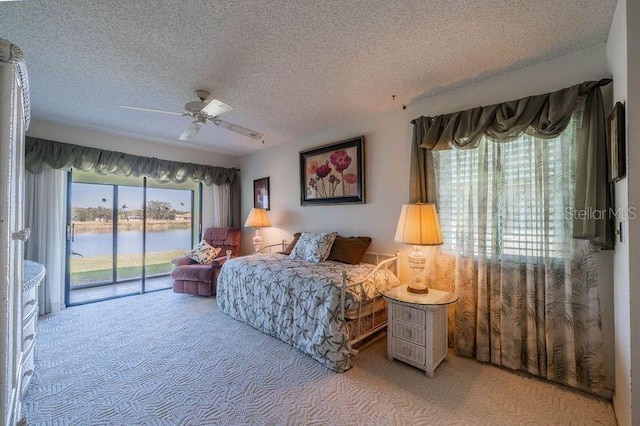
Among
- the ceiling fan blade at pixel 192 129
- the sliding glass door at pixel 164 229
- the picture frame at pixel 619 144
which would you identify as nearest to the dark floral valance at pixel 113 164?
the sliding glass door at pixel 164 229

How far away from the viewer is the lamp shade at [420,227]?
2.23 meters

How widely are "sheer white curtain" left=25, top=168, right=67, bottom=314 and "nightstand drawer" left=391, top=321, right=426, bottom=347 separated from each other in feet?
14.2

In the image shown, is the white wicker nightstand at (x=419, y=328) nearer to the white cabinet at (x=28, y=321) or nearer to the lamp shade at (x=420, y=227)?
the lamp shade at (x=420, y=227)

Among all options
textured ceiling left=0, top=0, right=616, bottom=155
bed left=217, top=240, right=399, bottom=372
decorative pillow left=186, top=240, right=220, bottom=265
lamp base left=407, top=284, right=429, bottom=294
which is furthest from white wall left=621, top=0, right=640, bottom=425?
decorative pillow left=186, top=240, right=220, bottom=265

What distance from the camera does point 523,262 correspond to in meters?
2.11

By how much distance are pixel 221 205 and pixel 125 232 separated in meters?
1.65

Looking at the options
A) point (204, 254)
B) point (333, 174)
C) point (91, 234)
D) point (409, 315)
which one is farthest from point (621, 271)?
point (91, 234)

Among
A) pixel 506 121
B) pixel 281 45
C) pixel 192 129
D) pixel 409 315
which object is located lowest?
pixel 409 315

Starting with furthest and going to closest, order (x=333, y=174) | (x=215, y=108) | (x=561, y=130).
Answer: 1. (x=333, y=174)
2. (x=215, y=108)
3. (x=561, y=130)

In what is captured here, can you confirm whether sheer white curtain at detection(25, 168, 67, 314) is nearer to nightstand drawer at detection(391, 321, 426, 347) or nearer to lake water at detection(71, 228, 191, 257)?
lake water at detection(71, 228, 191, 257)

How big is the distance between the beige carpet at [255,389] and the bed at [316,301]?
0.16 meters

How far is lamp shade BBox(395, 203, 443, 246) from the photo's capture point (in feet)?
7.31

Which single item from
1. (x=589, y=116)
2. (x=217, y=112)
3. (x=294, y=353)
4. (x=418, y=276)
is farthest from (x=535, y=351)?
(x=217, y=112)

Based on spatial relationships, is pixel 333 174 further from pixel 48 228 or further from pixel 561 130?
pixel 48 228
